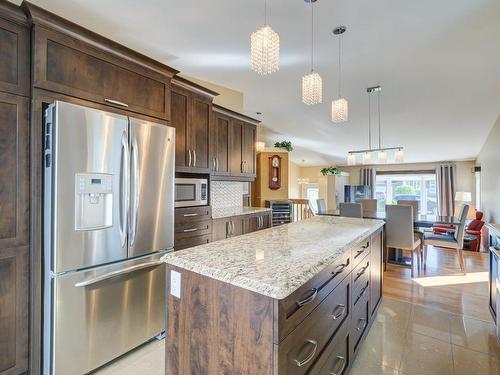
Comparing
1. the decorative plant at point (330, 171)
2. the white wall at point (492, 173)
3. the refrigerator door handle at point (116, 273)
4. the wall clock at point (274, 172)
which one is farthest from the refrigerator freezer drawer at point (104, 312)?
the decorative plant at point (330, 171)

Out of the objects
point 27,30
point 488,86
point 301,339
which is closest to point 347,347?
point 301,339

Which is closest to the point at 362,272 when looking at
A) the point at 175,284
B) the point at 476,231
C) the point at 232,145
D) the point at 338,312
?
the point at 338,312

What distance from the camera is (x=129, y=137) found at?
1833 mm

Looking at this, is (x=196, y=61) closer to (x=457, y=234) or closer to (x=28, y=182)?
(x=28, y=182)

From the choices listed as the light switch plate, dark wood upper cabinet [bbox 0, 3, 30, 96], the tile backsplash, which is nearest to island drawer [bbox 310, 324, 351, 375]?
the light switch plate

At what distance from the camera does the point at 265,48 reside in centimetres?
166

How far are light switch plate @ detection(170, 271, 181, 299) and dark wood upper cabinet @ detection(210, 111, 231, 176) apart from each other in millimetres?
2223

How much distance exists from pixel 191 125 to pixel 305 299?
2.28 metres

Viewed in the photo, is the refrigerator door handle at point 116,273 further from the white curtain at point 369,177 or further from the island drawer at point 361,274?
the white curtain at point 369,177

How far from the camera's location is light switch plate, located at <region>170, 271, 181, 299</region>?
113 cm

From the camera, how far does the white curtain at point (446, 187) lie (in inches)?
308

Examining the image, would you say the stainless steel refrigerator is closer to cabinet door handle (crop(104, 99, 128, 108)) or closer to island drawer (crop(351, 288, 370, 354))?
cabinet door handle (crop(104, 99, 128, 108))

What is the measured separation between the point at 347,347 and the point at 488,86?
13.6 feet

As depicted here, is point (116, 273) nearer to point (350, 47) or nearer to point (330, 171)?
point (350, 47)
